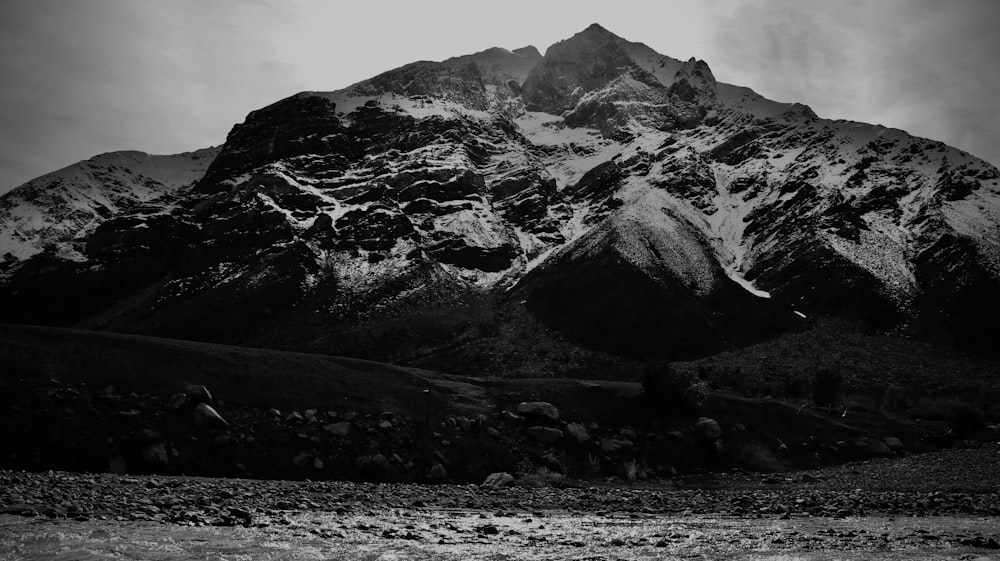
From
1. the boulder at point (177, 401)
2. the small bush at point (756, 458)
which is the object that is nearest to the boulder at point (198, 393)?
the boulder at point (177, 401)

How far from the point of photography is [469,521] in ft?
84.7

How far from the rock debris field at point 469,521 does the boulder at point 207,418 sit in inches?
222

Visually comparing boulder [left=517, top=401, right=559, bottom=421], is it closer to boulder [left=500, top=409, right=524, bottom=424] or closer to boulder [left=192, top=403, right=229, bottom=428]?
boulder [left=500, top=409, right=524, bottom=424]

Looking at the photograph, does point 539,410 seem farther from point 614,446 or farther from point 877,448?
point 877,448

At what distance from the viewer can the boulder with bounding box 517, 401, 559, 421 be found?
4878cm

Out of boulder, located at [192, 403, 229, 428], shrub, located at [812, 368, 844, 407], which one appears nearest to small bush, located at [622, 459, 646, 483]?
boulder, located at [192, 403, 229, 428]

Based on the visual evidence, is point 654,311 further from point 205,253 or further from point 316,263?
point 205,253

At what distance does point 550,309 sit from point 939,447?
9512 cm

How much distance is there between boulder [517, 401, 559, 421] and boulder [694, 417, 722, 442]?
38.0 ft

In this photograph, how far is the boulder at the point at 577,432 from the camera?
4728 centimetres

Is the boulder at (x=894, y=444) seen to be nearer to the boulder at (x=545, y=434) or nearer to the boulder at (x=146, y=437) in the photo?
the boulder at (x=545, y=434)

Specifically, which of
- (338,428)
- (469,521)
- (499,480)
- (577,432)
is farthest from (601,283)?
(469,521)

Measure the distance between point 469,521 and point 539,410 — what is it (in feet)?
77.7

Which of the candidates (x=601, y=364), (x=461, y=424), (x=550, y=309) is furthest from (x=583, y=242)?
(x=461, y=424)
